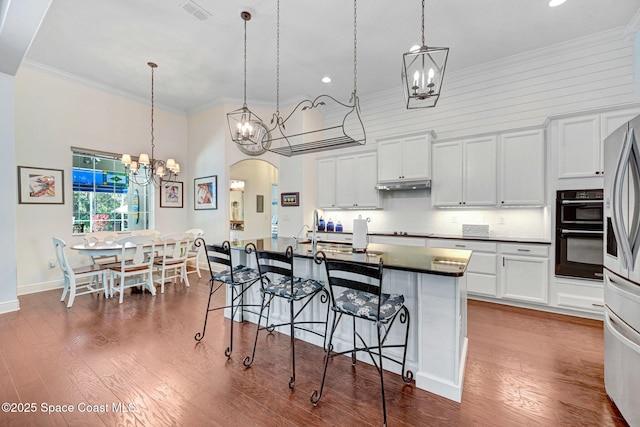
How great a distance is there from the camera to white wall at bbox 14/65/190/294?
4.36 meters

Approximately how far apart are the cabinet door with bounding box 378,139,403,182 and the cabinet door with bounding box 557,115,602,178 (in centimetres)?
211

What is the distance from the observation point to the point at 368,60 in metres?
4.33

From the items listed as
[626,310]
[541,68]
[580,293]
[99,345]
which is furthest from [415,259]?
[541,68]

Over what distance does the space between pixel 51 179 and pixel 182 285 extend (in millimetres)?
2754

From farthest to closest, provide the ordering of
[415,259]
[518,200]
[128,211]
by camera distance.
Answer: [128,211] < [518,200] < [415,259]

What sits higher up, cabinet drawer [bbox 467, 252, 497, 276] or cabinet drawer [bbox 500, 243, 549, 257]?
cabinet drawer [bbox 500, 243, 549, 257]

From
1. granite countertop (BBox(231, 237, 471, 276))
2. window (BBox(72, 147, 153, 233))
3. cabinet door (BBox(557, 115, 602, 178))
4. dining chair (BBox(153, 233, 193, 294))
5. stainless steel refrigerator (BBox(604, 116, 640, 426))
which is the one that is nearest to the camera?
stainless steel refrigerator (BBox(604, 116, 640, 426))

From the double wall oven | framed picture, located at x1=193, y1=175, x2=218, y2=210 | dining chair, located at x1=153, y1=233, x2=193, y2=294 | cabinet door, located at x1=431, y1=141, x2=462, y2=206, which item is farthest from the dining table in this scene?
the double wall oven

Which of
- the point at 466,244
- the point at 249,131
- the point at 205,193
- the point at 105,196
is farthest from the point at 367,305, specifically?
the point at 105,196

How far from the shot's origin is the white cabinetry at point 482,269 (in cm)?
389

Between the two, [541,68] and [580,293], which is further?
[541,68]

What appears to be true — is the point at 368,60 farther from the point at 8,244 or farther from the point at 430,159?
the point at 8,244

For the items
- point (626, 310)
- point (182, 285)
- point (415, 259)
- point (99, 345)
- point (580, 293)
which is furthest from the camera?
point (182, 285)

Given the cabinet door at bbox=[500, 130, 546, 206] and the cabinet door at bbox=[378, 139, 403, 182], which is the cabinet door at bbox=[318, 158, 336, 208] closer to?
the cabinet door at bbox=[378, 139, 403, 182]
